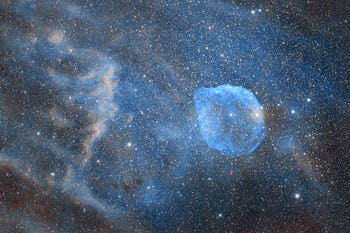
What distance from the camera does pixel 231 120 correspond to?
189 centimetres

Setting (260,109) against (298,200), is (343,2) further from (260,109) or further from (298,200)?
(298,200)

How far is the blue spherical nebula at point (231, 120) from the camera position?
1.88m

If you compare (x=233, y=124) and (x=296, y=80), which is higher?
(x=233, y=124)

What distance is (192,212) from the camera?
194 cm

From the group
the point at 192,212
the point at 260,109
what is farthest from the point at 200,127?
the point at 192,212

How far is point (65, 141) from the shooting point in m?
1.98

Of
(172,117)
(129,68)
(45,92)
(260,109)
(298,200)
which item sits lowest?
(298,200)

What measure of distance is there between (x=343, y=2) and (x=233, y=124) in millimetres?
925

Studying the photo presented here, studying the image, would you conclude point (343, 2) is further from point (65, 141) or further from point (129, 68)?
point (65, 141)

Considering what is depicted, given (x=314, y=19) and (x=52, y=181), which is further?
(x=52, y=181)

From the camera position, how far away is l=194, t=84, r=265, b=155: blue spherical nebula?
1.88m

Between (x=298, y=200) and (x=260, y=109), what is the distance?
1.88 ft

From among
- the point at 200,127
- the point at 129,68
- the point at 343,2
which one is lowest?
the point at 343,2

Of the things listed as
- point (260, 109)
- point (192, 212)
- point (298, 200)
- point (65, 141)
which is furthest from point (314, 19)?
point (65, 141)
